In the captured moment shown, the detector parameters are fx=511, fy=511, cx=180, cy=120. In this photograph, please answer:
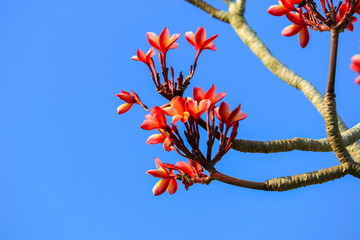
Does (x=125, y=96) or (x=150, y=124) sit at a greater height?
(x=125, y=96)

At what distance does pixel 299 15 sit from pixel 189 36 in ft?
1.14

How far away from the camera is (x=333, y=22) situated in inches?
53.6

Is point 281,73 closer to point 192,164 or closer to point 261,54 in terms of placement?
point 261,54

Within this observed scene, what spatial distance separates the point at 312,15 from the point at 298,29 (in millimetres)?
123

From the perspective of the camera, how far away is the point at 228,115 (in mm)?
1414

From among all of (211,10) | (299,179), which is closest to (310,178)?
(299,179)

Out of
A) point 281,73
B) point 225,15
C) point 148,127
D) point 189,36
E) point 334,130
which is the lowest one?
point 334,130

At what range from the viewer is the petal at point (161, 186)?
59.7 inches

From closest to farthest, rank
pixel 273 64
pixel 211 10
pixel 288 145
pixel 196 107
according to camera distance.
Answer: pixel 196 107 < pixel 288 145 < pixel 273 64 < pixel 211 10

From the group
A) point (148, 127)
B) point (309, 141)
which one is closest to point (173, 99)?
point (148, 127)

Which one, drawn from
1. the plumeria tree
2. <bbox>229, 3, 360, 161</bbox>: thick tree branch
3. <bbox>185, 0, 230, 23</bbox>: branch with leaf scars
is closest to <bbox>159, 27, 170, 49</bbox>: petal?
the plumeria tree

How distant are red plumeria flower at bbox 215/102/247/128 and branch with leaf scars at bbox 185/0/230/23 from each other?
189cm

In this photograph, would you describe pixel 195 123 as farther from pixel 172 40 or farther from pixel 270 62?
pixel 270 62

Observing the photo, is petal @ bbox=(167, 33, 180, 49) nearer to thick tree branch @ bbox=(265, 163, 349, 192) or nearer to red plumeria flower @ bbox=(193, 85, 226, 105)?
red plumeria flower @ bbox=(193, 85, 226, 105)
